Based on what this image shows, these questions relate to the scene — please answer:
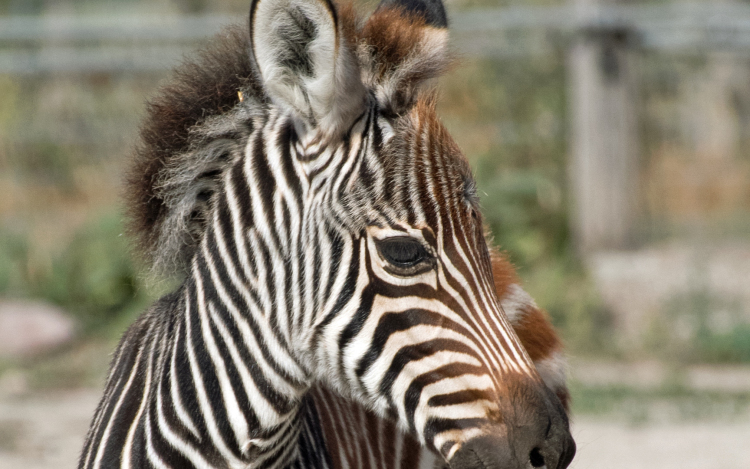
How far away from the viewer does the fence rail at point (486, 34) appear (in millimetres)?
9336

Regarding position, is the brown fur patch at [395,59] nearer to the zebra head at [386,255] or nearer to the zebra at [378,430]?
the zebra head at [386,255]

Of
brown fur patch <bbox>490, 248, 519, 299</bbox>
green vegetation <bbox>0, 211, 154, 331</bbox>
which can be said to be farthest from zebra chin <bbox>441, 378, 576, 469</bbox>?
green vegetation <bbox>0, 211, 154, 331</bbox>

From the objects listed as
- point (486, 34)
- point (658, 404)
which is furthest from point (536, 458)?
point (486, 34)

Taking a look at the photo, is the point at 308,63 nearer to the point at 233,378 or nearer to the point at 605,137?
the point at 233,378

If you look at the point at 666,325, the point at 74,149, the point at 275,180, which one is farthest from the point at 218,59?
the point at 74,149

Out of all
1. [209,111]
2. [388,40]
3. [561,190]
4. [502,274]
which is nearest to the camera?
[388,40]

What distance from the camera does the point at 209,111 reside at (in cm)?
244

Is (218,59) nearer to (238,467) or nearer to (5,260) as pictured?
(238,467)

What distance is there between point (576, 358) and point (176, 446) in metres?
6.59

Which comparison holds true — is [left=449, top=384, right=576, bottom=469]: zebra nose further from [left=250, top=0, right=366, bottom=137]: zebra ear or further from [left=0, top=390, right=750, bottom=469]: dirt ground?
[left=0, top=390, right=750, bottom=469]: dirt ground

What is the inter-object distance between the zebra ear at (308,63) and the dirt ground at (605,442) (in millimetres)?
4231

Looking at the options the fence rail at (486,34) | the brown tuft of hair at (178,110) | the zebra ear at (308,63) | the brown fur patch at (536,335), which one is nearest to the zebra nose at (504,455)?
the zebra ear at (308,63)

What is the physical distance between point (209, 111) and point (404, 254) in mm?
790

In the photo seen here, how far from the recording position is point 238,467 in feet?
7.48
